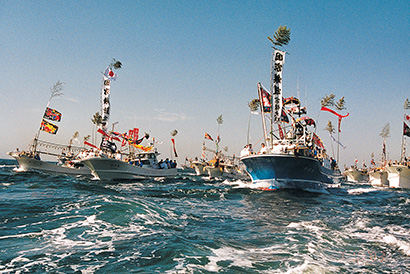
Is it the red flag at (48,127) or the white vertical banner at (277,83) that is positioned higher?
the white vertical banner at (277,83)

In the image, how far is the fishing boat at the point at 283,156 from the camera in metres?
22.5

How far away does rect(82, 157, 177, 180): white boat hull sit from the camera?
106ft

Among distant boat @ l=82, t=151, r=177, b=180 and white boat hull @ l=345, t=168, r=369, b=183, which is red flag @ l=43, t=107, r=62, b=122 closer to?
distant boat @ l=82, t=151, r=177, b=180

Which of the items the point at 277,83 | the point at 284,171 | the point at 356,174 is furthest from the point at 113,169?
the point at 356,174

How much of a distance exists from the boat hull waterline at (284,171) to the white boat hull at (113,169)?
16.7m

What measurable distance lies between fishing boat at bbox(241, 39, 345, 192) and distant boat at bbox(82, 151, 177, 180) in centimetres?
1670

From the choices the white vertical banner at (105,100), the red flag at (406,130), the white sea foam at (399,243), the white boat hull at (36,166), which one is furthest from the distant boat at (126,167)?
the red flag at (406,130)

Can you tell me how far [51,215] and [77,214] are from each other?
3.11ft

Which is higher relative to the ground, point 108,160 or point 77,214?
point 108,160

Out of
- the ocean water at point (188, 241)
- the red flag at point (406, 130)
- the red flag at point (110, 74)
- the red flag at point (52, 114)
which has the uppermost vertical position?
the red flag at point (110, 74)

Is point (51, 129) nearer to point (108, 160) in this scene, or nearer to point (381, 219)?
point (108, 160)

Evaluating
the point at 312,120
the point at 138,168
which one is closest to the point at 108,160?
the point at 138,168

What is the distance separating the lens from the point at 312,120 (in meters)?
31.7

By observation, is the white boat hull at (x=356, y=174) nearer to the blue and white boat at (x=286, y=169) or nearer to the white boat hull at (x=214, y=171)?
the white boat hull at (x=214, y=171)
